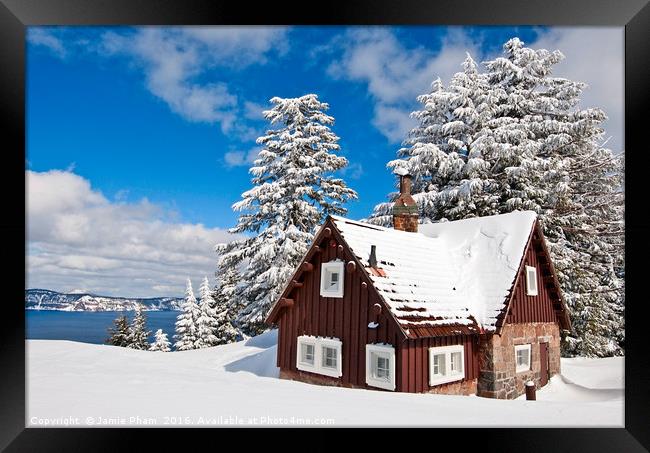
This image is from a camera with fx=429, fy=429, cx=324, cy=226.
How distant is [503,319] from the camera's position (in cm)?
970

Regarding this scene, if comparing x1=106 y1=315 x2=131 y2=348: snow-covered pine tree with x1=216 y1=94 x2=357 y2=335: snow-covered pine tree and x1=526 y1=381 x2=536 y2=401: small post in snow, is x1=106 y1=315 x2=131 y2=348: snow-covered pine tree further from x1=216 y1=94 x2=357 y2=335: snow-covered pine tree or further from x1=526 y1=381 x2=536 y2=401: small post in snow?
x1=526 y1=381 x2=536 y2=401: small post in snow

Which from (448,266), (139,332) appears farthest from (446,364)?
(139,332)

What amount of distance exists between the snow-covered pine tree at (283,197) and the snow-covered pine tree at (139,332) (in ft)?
37.1

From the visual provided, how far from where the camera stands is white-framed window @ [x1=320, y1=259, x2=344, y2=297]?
9.52 m

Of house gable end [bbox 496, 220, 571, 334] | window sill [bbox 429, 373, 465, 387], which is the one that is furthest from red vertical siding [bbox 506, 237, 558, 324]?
window sill [bbox 429, 373, 465, 387]

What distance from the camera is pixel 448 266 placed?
1145 centimetres

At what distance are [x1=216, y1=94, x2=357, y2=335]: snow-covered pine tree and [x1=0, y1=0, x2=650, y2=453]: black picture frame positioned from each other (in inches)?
437

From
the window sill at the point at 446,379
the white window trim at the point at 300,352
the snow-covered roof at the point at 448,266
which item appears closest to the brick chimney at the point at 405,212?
the snow-covered roof at the point at 448,266

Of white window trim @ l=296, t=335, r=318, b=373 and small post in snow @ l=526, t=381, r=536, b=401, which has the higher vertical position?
white window trim @ l=296, t=335, r=318, b=373

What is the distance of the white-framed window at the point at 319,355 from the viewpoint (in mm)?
9445

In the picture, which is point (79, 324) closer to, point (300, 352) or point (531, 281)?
point (300, 352)

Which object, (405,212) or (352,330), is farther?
(405,212)

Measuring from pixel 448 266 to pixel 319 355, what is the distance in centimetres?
422

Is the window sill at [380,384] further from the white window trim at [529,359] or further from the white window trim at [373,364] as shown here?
the white window trim at [529,359]
